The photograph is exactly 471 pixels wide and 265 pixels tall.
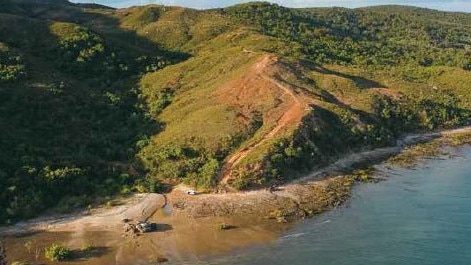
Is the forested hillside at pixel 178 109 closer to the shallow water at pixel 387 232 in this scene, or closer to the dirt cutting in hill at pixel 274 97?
the dirt cutting in hill at pixel 274 97

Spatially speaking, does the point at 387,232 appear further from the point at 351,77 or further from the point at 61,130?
the point at 351,77

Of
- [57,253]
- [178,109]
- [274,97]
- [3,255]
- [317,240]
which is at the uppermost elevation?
[274,97]

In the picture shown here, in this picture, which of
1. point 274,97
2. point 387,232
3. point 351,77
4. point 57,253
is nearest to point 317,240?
point 387,232

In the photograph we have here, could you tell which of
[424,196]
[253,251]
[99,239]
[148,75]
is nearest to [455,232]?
[424,196]

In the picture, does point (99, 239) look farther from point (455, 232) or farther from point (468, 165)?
point (468, 165)

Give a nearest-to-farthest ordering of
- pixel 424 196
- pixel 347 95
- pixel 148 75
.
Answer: pixel 424 196, pixel 347 95, pixel 148 75

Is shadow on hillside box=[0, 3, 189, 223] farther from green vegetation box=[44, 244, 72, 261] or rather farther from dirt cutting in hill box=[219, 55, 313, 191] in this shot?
dirt cutting in hill box=[219, 55, 313, 191]
